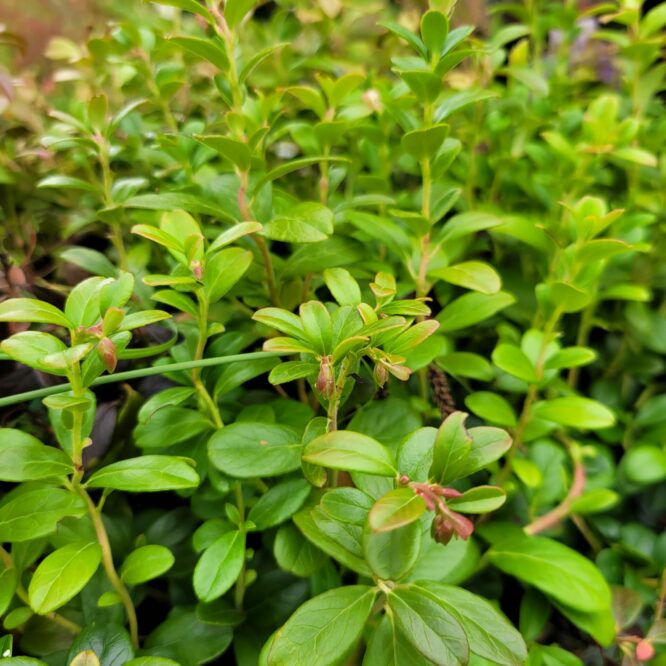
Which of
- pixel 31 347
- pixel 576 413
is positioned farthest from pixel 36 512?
pixel 576 413

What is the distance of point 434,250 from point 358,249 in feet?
0.33

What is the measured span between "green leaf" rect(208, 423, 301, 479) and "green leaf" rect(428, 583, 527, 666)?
181 millimetres

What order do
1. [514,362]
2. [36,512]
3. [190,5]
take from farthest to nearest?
[514,362]
[190,5]
[36,512]

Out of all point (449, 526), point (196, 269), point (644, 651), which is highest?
point (196, 269)

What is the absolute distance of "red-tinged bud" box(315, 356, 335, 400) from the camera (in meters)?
0.47

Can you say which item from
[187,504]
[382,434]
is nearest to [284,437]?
[382,434]

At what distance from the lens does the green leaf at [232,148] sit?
1.93 feet

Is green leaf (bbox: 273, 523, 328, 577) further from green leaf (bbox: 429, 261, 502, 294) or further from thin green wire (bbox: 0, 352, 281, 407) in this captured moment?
green leaf (bbox: 429, 261, 502, 294)

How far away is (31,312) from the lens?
478mm

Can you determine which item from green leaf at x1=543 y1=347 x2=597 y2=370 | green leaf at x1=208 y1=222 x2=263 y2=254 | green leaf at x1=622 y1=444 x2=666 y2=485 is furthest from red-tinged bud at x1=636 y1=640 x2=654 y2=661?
green leaf at x1=208 y1=222 x2=263 y2=254

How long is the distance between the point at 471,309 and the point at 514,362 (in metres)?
0.09

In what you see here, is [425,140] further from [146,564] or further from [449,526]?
[146,564]

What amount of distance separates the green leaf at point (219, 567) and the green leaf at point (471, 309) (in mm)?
384

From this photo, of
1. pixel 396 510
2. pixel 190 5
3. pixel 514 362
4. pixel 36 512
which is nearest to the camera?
pixel 396 510
